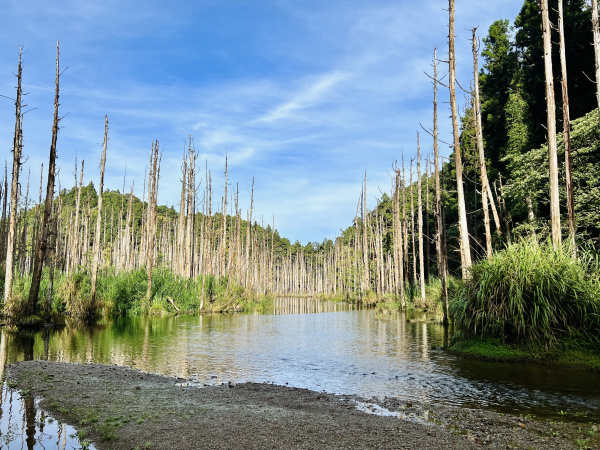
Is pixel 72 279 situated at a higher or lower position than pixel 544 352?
higher

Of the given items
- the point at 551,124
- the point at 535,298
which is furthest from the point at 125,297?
the point at 551,124

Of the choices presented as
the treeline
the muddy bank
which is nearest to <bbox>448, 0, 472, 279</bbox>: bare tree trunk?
the treeline

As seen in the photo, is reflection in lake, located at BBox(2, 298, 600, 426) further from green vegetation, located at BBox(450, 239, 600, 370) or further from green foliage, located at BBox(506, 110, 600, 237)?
green foliage, located at BBox(506, 110, 600, 237)

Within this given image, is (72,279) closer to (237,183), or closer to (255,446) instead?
(255,446)

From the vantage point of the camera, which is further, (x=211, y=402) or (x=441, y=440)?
(x=211, y=402)

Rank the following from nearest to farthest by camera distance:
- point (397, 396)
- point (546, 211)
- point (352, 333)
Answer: point (397, 396) < point (352, 333) < point (546, 211)

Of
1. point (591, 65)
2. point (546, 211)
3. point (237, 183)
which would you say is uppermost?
point (591, 65)

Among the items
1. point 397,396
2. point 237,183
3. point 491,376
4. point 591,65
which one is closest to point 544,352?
point 491,376

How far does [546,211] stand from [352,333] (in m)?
17.0

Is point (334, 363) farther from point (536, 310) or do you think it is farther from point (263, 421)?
point (263, 421)

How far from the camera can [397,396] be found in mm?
6891

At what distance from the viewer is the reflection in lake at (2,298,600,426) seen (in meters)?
6.99

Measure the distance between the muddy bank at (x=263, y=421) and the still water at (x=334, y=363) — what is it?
0.80 meters

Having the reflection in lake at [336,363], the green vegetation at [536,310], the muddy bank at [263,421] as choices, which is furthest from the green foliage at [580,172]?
the muddy bank at [263,421]
